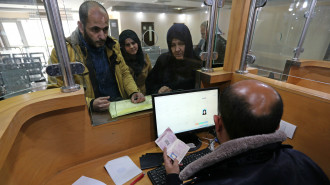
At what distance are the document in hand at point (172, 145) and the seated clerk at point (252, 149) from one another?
0.36 m

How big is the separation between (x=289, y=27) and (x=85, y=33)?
3.23 m

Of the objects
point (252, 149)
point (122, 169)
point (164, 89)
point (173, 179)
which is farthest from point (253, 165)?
point (164, 89)

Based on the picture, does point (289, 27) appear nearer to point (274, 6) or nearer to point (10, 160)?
point (274, 6)

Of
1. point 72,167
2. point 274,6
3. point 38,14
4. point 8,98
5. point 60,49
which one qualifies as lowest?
point 72,167

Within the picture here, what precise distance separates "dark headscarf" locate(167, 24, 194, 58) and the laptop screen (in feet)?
1.37

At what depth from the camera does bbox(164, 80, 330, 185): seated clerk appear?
1.55 ft

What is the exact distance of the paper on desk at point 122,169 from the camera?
2.74 ft

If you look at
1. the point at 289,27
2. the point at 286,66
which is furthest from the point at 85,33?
the point at 289,27

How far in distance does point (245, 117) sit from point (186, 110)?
54cm

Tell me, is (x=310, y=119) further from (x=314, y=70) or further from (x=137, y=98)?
(x=314, y=70)

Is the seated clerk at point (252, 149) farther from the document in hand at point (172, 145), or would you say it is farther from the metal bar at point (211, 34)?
the metal bar at point (211, 34)

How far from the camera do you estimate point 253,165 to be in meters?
0.48

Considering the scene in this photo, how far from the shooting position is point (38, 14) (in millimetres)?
678

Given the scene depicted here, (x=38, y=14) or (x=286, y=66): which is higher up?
(x=38, y=14)
